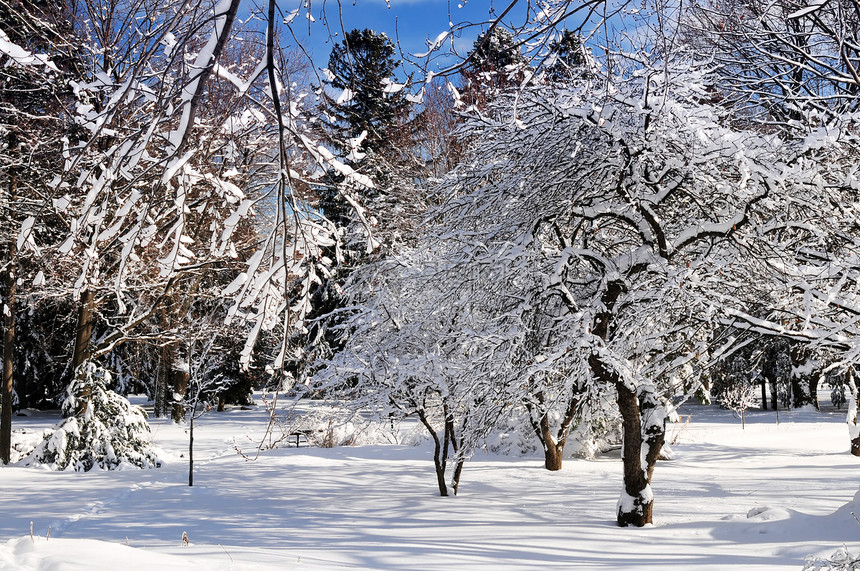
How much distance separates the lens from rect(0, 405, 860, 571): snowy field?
6.79 metres

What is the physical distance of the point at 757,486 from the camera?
11719 millimetres

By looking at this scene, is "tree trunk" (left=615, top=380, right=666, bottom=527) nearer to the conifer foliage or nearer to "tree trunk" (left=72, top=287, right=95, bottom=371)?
the conifer foliage

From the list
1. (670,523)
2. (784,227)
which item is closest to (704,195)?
(784,227)

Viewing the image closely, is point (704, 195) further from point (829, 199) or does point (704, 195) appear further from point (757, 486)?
point (757, 486)

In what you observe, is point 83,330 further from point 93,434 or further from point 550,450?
point 550,450

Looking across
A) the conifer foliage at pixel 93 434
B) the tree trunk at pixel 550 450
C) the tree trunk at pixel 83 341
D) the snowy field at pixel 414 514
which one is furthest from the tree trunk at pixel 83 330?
the tree trunk at pixel 550 450

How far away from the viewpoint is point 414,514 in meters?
9.52

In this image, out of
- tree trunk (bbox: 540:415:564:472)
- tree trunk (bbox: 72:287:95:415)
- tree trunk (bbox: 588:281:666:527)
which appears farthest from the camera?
tree trunk (bbox: 540:415:564:472)

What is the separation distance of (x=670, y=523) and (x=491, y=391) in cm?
295

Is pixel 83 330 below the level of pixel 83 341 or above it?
above

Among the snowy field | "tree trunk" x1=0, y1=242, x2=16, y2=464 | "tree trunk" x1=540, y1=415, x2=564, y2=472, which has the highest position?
"tree trunk" x1=0, y1=242, x2=16, y2=464

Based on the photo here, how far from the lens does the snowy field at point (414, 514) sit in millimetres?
6785

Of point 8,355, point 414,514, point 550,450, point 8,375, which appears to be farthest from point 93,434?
A: point 550,450

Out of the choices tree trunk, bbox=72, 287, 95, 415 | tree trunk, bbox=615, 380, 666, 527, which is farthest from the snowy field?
tree trunk, bbox=72, 287, 95, 415
